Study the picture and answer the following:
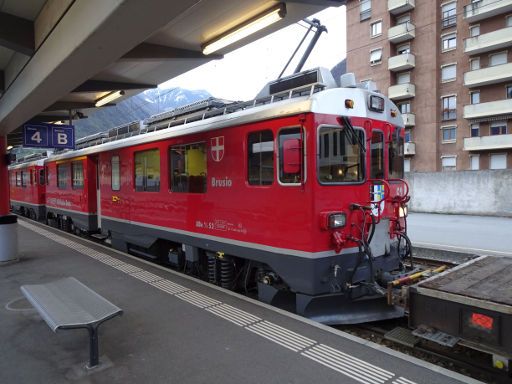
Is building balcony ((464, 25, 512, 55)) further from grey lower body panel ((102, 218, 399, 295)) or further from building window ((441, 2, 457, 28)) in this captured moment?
grey lower body panel ((102, 218, 399, 295))

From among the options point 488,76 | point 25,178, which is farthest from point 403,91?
point 25,178

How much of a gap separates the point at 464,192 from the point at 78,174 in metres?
16.6

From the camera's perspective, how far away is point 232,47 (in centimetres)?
645

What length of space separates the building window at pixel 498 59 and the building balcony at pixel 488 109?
9.88 ft

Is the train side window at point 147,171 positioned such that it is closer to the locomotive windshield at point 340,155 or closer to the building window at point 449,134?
the locomotive windshield at point 340,155

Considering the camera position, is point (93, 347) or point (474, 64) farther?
point (474, 64)

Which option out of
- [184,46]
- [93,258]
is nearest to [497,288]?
Answer: [184,46]

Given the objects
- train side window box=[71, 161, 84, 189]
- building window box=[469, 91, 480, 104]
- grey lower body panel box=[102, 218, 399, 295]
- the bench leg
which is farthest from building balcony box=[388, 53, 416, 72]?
the bench leg

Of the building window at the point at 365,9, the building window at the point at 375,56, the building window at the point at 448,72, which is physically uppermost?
the building window at the point at 365,9

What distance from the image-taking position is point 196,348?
13.2ft

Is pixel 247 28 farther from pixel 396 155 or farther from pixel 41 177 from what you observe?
pixel 41 177

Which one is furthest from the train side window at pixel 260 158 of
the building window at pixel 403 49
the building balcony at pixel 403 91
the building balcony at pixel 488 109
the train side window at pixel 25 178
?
the building window at pixel 403 49

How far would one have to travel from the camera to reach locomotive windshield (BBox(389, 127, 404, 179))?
6004 millimetres

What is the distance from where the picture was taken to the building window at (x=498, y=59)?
29.6m
